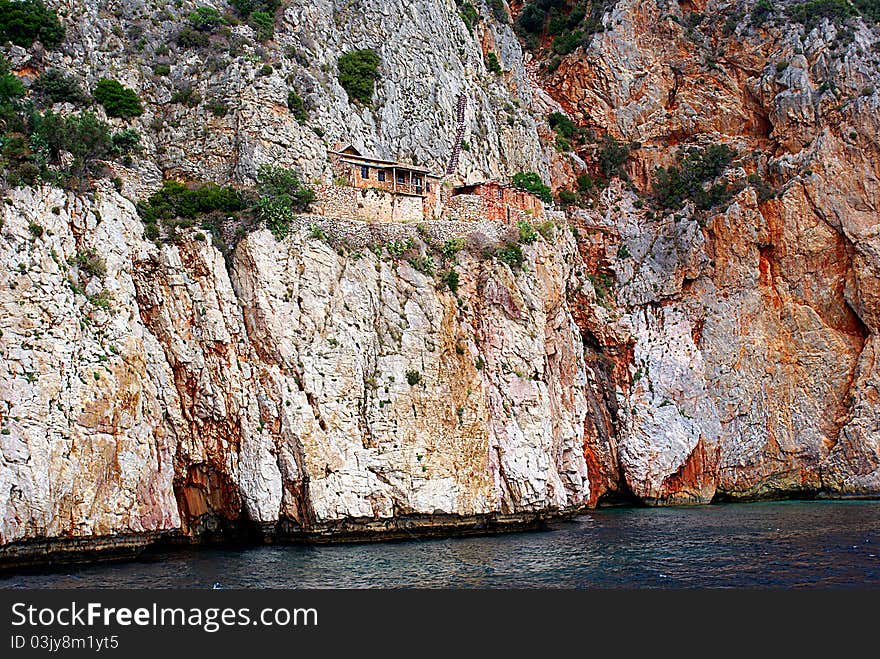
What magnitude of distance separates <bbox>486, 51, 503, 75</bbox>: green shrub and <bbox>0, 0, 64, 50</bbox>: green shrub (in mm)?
33906

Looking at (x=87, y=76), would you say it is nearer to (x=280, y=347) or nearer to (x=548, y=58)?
(x=280, y=347)

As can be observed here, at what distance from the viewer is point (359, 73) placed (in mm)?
58094

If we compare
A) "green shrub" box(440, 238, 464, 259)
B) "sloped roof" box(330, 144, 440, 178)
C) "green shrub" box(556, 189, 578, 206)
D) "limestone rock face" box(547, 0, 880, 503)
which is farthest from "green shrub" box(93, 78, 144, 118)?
"limestone rock face" box(547, 0, 880, 503)

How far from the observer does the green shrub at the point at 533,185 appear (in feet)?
194

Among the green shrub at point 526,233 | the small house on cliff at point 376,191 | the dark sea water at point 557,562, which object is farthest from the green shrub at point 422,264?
the dark sea water at point 557,562

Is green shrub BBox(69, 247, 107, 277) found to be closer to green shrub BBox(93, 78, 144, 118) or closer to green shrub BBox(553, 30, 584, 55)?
green shrub BBox(93, 78, 144, 118)

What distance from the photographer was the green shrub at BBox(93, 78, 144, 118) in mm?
47844

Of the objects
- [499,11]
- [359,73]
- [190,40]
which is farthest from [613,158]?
[190,40]

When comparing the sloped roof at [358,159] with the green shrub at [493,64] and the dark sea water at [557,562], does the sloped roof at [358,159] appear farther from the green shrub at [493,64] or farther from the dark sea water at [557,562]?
the green shrub at [493,64]

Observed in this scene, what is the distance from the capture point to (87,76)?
4847cm

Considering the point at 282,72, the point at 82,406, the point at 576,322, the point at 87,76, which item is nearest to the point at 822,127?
the point at 576,322

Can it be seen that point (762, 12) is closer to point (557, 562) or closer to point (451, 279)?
point (451, 279)

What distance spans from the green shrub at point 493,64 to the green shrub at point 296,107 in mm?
24245

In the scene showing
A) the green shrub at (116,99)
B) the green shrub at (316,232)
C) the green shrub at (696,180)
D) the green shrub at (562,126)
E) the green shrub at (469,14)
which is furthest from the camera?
the green shrub at (562,126)
